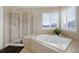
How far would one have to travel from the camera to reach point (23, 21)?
146 centimetres

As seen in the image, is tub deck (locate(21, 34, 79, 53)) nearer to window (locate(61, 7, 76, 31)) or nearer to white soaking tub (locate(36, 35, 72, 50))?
white soaking tub (locate(36, 35, 72, 50))

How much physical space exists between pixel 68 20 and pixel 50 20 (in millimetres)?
274

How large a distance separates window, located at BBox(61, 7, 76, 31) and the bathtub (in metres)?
0.18

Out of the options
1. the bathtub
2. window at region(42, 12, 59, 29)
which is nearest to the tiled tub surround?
the bathtub

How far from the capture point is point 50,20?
4.79ft

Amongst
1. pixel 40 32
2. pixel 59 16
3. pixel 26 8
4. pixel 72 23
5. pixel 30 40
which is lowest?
pixel 30 40

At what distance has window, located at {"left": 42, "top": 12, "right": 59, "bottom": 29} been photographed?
1.43 m

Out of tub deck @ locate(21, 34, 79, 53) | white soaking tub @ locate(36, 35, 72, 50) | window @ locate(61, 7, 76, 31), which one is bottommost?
tub deck @ locate(21, 34, 79, 53)

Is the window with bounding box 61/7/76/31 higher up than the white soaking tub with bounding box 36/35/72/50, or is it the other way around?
the window with bounding box 61/7/76/31

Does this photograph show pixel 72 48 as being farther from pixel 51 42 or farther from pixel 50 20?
pixel 50 20
